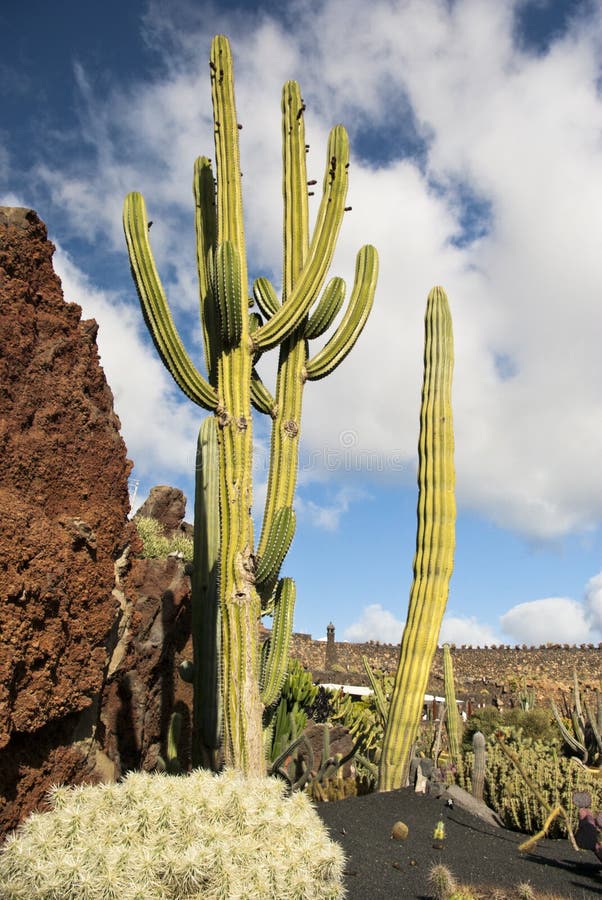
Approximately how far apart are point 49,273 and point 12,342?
2.77 feet

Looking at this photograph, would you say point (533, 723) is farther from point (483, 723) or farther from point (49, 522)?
point (49, 522)

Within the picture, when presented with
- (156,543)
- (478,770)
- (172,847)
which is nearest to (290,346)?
(172,847)

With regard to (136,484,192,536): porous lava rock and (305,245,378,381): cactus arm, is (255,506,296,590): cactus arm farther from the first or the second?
(136,484,192,536): porous lava rock

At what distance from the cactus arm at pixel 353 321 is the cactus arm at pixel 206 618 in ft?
4.19

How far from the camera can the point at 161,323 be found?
19.5 feet

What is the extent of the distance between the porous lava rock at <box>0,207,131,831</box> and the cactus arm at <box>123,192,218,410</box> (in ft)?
1.66

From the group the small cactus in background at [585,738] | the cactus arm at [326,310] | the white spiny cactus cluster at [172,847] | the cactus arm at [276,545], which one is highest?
the cactus arm at [326,310]

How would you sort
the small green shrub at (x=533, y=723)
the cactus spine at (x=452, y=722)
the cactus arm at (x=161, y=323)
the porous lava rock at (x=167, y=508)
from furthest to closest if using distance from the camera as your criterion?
1. the porous lava rock at (x=167, y=508)
2. the small green shrub at (x=533, y=723)
3. the cactus spine at (x=452, y=722)
4. the cactus arm at (x=161, y=323)

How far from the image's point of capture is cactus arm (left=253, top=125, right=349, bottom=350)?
632 centimetres

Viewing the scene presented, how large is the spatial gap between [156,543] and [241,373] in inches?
227

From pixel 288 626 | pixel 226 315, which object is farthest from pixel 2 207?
pixel 288 626

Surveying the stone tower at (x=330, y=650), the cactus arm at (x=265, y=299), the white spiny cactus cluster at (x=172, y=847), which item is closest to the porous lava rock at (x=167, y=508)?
the cactus arm at (x=265, y=299)

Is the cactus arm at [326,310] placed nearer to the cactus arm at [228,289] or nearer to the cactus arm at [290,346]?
the cactus arm at [290,346]

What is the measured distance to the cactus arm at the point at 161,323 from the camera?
5906mm
